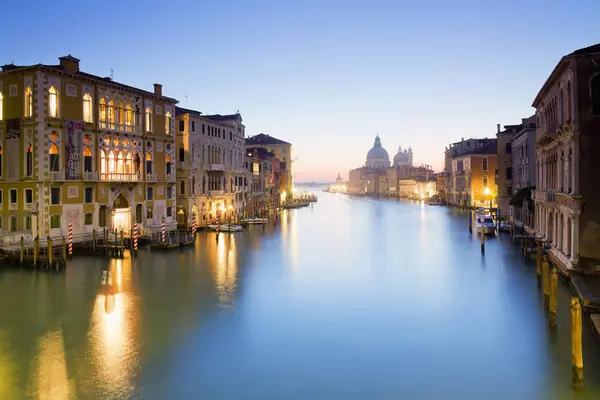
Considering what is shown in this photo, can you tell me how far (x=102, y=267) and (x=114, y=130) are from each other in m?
10.8

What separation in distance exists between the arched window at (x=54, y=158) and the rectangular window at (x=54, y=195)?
3.92ft

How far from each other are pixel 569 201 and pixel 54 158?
26200mm

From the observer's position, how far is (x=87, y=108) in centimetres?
2995

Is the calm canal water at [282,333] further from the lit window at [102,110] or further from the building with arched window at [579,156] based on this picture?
the lit window at [102,110]

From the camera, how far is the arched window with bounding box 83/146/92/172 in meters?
29.9

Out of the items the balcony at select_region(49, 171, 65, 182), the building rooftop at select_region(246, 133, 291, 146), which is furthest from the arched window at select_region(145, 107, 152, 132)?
the building rooftop at select_region(246, 133, 291, 146)

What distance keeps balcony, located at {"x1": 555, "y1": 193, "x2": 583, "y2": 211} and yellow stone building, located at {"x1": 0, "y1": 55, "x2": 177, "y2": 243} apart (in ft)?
83.2

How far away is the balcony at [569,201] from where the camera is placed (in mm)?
18297

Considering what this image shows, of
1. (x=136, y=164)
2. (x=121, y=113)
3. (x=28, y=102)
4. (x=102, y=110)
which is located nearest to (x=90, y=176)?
(x=102, y=110)

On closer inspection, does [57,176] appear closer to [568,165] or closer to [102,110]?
[102,110]

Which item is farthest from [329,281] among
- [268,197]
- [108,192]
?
[268,197]

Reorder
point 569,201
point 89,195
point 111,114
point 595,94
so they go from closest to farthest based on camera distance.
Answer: point 595,94
point 569,201
point 89,195
point 111,114

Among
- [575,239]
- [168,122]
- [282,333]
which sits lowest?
[282,333]

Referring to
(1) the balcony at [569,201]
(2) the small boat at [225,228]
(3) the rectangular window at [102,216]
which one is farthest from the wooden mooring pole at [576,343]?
A: (2) the small boat at [225,228]
